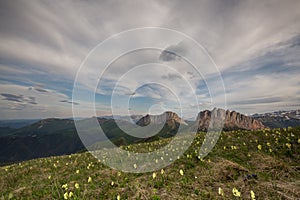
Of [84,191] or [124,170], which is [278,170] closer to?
[124,170]

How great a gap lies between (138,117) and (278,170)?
11183mm

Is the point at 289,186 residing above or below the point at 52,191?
above

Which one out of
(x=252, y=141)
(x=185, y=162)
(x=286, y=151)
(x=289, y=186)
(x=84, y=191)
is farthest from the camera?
(x=252, y=141)


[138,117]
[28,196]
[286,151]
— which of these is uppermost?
[138,117]

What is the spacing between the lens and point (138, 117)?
16016 mm

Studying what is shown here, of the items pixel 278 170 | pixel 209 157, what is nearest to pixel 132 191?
pixel 209 157

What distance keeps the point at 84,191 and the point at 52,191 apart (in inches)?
82.2

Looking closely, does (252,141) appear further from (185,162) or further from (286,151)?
(185,162)

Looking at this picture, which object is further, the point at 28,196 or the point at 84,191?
the point at 28,196

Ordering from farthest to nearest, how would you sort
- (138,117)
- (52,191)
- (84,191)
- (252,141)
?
1. (138,117)
2. (252,141)
3. (52,191)
4. (84,191)

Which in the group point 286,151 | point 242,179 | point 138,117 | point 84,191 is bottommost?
point 84,191

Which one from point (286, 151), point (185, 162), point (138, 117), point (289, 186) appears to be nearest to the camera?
point (289, 186)

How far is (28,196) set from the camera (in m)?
8.53

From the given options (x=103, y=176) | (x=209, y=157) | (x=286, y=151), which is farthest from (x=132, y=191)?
(x=286, y=151)
